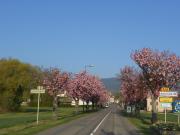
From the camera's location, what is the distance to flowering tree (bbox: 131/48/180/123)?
43500 mm

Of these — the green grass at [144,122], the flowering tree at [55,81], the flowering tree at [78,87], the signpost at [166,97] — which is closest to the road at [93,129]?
the green grass at [144,122]

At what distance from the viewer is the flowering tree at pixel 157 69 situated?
43.5 metres

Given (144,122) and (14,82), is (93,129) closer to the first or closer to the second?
(144,122)

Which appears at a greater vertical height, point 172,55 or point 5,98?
point 172,55

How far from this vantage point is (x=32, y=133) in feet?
87.1

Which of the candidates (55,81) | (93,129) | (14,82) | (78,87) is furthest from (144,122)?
(14,82)

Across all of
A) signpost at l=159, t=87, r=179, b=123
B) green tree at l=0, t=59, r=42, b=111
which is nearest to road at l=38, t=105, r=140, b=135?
signpost at l=159, t=87, r=179, b=123

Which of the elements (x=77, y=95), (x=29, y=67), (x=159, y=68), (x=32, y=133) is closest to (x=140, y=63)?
(x=159, y=68)

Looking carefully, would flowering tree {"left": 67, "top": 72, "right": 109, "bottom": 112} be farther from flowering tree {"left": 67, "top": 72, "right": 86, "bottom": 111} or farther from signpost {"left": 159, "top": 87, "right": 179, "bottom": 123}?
signpost {"left": 159, "top": 87, "right": 179, "bottom": 123}

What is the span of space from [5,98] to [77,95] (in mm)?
12661

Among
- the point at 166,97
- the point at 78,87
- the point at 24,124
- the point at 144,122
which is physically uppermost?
the point at 78,87

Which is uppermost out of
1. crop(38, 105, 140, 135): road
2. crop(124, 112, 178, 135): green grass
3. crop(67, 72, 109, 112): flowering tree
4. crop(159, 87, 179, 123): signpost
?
crop(67, 72, 109, 112): flowering tree

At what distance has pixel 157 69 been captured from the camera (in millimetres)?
43625

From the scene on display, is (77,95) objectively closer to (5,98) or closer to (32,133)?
(5,98)
